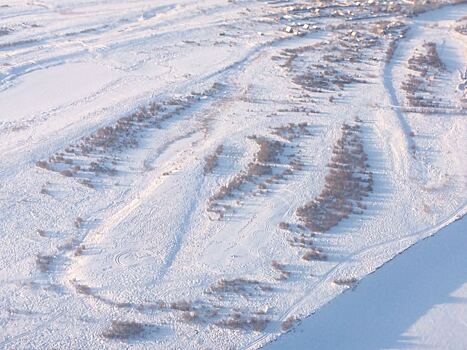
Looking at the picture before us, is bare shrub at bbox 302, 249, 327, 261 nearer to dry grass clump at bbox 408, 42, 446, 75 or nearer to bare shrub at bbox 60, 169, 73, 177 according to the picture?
bare shrub at bbox 60, 169, 73, 177

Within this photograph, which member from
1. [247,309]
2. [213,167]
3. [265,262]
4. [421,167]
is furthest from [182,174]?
[421,167]

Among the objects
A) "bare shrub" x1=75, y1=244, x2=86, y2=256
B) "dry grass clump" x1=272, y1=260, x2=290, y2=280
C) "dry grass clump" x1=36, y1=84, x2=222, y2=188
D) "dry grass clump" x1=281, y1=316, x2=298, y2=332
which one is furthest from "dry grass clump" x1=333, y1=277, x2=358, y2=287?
"dry grass clump" x1=36, y1=84, x2=222, y2=188

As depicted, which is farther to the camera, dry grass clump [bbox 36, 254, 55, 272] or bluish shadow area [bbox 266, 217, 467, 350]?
dry grass clump [bbox 36, 254, 55, 272]

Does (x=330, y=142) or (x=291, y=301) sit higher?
(x=330, y=142)

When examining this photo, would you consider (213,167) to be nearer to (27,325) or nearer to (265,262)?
(265,262)

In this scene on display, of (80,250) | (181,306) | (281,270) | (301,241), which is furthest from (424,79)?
(80,250)

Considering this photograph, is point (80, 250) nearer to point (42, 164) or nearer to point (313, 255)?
point (42, 164)

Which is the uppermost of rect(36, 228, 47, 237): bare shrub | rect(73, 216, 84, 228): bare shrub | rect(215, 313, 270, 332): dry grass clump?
rect(73, 216, 84, 228): bare shrub

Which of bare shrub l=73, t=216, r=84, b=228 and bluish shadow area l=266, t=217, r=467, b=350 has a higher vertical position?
bare shrub l=73, t=216, r=84, b=228
